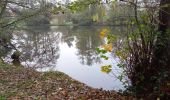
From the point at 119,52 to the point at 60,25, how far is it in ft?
250

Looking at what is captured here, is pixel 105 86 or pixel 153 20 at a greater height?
pixel 153 20

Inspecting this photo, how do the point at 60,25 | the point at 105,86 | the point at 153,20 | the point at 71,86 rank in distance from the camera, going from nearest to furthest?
the point at 153,20 → the point at 71,86 → the point at 105,86 → the point at 60,25

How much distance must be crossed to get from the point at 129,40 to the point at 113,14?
1063 millimetres

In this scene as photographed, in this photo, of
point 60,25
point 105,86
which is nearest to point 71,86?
point 105,86

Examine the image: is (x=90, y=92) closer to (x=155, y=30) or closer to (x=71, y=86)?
(x=71, y=86)

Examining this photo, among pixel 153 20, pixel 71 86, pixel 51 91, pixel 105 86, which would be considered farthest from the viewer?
pixel 105 86

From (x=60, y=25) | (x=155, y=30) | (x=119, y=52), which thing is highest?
(x=155, y=30)

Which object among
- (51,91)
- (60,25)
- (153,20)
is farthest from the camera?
(60,25)

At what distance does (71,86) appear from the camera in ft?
38.8

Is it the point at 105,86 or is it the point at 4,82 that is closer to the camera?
the point at 4,82

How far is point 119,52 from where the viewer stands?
34.0 ft

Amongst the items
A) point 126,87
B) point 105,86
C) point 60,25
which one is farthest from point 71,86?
point 60,25

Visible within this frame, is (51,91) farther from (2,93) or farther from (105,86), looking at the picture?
(105,86)

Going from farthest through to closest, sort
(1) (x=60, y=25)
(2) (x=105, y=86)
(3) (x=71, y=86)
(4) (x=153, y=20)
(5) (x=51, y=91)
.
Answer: (1) (x=60, y=25) < (2) (x=105, y=86) < (3) (x=71, y=86) < (5) (x=51, y=91) < (4) (x=153, y=20)
